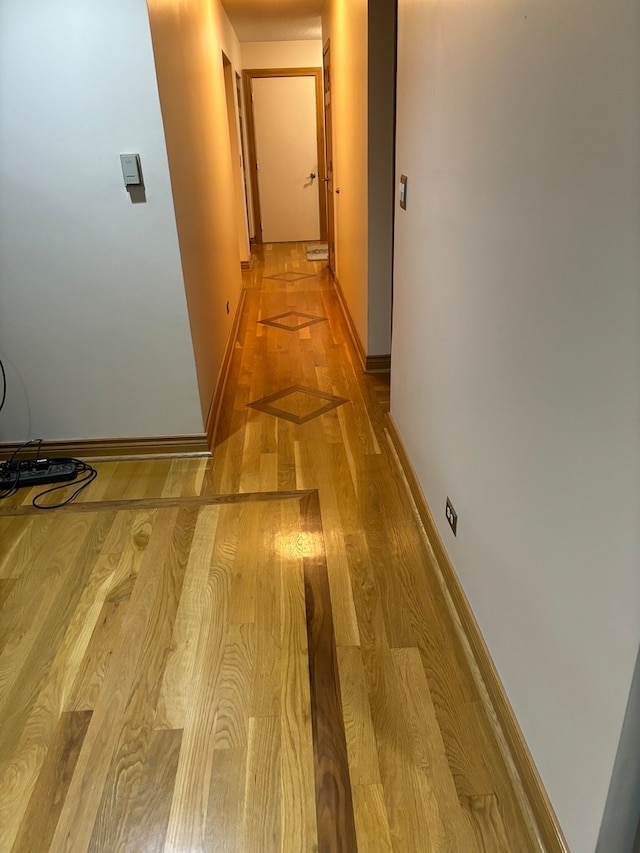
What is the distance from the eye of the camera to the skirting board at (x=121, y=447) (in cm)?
282

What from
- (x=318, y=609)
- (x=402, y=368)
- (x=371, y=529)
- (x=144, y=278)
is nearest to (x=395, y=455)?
(x=402, y=368)

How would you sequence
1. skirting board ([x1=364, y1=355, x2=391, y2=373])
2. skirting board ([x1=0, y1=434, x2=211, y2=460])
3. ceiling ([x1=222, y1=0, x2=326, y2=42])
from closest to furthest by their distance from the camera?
skirting board ([x1=0, y1=434, x2=211, y2=460])
skirting board ([x1=364, y1=355, x2=391, y2=373])
ceiling ([x1=222, y1=0, x2=326, y2=42])

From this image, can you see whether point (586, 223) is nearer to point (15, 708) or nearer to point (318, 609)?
point (318, 609)

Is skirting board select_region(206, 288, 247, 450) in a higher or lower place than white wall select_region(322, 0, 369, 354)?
lower

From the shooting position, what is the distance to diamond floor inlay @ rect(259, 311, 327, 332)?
187 inches

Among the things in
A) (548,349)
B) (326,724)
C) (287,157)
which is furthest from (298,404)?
(287,157)

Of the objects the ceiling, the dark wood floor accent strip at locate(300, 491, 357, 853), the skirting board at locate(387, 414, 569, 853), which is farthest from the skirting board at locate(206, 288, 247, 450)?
the ceiling

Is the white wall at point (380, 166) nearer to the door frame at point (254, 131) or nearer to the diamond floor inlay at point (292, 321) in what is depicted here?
the diamond floor inlay at point (292, 321)

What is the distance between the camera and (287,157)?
7.74 m

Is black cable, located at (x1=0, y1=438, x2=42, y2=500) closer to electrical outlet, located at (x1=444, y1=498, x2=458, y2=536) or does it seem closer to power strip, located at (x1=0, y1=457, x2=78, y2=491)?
power strip, located at (x1=0, y1=457, x2=78, y2=491)

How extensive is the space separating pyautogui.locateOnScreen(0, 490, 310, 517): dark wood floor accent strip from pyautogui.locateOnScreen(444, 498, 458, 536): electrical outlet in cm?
73

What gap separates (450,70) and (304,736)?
179 cm

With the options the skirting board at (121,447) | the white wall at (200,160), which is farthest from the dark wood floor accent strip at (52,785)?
the white wall at (200,160)

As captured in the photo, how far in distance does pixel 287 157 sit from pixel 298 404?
18.0ft
